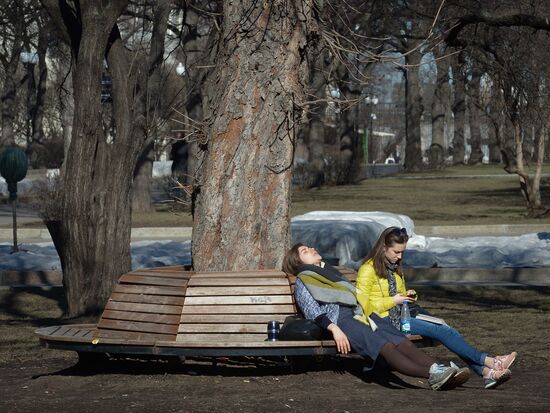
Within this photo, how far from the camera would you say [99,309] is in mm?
12039

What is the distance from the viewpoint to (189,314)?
314 inches

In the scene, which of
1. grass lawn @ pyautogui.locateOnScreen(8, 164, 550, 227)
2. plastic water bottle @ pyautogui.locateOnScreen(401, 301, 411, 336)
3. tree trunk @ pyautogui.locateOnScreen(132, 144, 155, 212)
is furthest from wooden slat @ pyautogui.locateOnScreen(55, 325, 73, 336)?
tree trunk @ pyautogui.locateOnScreen(132, 144, 155, 212)

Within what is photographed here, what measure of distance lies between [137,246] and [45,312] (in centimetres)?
687

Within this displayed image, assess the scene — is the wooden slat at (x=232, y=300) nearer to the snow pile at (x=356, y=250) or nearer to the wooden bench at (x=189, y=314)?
the wooden bench at (x=189, y=314)

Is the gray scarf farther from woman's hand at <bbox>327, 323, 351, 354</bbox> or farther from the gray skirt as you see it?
woman's hand at <bbox>327, 323, 351, 354</bbox>

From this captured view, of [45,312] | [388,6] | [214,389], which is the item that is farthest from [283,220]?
[388,6]

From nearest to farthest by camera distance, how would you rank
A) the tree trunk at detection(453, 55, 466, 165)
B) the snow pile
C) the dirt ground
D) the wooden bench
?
the dirt ground, the wooden bench, the snow pile, the tree trunk at detection(453, 55, 466, 165)

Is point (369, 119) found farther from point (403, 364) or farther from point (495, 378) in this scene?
point (403, 364)

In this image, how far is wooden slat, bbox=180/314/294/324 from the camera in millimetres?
7949

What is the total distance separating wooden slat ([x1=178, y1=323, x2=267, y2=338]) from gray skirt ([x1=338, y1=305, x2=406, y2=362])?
0.60m

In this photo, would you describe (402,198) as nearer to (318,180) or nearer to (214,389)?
(318,180)

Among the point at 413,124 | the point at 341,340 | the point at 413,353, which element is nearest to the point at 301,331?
the point at 341,340

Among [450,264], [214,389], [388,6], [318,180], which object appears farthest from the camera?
[318,180]

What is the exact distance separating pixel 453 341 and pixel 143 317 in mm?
2163
